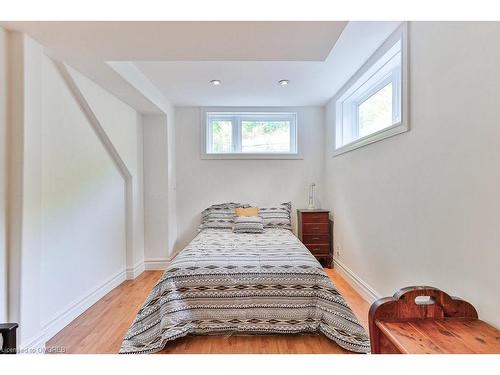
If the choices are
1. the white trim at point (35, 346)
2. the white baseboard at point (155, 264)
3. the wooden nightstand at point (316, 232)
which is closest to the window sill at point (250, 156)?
the wooden nightstand at point (316, 232)

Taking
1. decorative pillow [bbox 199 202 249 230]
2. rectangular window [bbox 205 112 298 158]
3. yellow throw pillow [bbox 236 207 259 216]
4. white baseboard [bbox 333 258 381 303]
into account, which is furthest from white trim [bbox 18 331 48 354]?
rectangular window [bbox 205 112 298 158]

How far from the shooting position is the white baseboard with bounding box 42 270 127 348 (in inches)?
81.8

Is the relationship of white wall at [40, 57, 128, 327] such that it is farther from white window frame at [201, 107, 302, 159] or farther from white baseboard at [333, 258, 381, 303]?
white baseboard at [333, 258, 381, 303]

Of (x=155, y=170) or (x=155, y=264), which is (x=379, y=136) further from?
(x=155, y=264)

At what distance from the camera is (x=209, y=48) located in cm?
183

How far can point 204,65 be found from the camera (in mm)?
2707

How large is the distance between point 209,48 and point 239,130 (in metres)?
2.47

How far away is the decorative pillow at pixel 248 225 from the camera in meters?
3.54

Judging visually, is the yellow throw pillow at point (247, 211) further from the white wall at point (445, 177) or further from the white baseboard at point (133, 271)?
the white wall at point (445, 177)

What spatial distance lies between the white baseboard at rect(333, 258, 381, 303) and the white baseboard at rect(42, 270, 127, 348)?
268cm

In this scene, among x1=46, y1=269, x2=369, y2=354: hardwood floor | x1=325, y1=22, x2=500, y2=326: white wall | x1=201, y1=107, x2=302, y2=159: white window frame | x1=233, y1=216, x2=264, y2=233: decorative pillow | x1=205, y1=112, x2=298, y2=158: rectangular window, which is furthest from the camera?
x1=205, y1=112, x2=298, y2=158: rectangular window

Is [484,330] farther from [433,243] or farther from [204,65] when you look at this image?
[204,65]

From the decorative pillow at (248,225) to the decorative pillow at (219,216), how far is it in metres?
0.26
